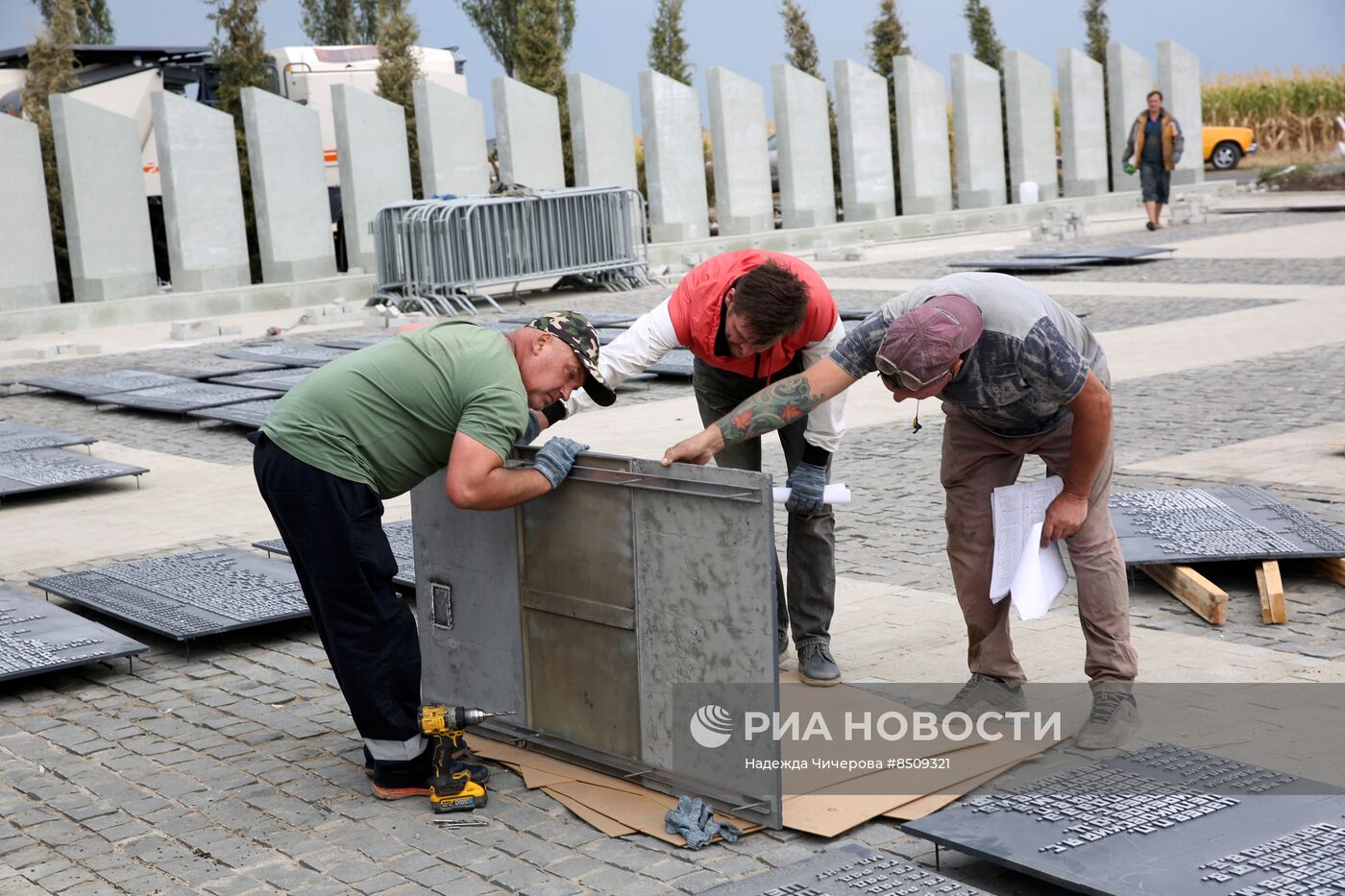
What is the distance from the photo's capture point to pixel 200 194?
797 inches

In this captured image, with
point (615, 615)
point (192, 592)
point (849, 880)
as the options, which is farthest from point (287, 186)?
point (849, 880)

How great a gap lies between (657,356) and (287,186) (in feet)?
57.0

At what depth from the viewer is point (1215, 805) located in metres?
3.54

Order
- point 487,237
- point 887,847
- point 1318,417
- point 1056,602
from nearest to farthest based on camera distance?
point 887,847
point 1056,602
point 1318,417
point 487,237

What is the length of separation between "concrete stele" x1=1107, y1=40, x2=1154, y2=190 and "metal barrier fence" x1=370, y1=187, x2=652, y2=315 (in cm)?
1576

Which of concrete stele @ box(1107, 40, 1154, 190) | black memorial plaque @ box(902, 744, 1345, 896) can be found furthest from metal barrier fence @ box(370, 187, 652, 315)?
concrete stele @ box(1107, 40, 1154, 190)

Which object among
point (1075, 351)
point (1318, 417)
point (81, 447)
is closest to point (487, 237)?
point (81, 447)

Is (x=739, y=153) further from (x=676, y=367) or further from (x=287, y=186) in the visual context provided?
(x=676, y=367)

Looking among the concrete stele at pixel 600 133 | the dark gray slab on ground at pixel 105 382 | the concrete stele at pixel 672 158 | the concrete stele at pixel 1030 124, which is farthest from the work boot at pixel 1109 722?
the concrete stele at pixel 1030 124

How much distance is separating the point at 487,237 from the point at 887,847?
51.9 ft

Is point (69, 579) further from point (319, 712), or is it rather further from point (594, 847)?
point (594, 847)

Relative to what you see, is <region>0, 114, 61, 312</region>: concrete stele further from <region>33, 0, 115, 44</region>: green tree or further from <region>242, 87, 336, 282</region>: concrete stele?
<region>33, 0, 115, 44</region>: green tree

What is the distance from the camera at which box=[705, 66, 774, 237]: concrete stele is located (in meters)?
24.7

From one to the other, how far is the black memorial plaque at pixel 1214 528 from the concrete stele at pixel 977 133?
2334 cm
